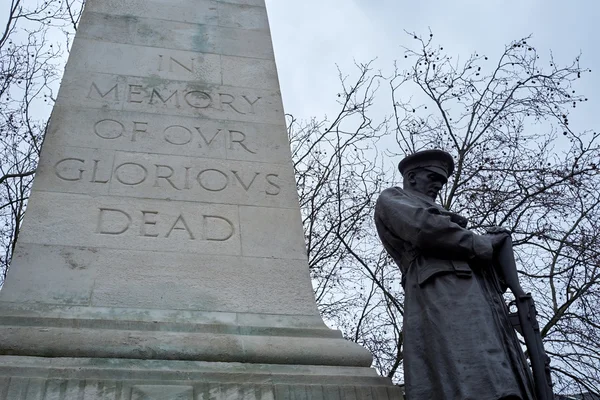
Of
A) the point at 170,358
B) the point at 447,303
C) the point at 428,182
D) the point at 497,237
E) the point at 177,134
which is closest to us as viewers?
the point at 170,358

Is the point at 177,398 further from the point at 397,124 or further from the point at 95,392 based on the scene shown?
the point at 397,124

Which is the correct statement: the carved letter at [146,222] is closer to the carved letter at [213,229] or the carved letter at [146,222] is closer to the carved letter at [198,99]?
the carved letter at [213,229]

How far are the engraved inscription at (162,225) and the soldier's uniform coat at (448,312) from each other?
1334mm

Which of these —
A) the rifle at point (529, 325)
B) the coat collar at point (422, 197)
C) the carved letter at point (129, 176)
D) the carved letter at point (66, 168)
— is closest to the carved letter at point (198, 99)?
the carved letter at point (129, 176)

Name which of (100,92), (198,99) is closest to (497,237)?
(198,99)

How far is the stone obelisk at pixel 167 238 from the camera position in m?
4.34

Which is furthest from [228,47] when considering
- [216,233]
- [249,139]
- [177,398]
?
[177,398]

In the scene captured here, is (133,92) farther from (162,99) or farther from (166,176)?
(166,176)

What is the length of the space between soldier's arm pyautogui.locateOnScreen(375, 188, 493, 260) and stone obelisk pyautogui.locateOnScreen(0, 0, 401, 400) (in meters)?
0.88

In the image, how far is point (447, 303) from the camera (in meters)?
4.60

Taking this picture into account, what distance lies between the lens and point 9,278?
4.94m

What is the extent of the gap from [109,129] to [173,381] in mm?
2888

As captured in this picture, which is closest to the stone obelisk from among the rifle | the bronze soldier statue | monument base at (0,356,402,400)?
monument base at (0,356,402,400)

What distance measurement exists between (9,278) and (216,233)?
61.9 inches
